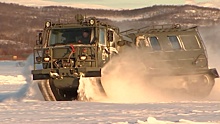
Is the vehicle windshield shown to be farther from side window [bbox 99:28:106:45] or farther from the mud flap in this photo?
the mud flap

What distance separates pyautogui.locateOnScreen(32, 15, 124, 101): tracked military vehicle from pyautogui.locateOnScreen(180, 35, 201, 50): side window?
6.88ft

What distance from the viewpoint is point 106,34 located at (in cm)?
1705

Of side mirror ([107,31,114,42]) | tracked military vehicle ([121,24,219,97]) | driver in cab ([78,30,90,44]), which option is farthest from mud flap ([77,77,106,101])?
tracked military vehicle ([121,24,219,97])

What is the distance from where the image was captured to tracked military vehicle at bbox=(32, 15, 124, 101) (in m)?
16.3

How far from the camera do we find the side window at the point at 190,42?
1839 centimetres

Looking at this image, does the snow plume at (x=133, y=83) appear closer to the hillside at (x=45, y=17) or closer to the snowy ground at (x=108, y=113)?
the snowy ground at (x=108, y=113)

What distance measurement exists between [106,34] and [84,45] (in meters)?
0.86

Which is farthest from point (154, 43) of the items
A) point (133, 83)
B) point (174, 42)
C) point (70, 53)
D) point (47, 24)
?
point (47, 24)

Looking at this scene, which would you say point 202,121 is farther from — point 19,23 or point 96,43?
point 19,23

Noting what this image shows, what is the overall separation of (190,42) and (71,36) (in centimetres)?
368

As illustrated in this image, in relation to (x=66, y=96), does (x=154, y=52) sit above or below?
above

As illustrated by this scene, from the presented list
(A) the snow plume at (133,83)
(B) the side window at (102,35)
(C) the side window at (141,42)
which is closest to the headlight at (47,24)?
(B) the side window at (102,35)

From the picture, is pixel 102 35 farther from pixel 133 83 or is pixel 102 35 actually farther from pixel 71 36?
pixel 133 83

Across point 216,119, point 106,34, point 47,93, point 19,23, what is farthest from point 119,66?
point 19,23
